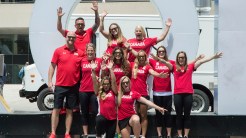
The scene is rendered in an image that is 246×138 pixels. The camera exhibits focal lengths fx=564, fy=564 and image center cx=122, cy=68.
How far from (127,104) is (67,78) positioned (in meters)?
1.24

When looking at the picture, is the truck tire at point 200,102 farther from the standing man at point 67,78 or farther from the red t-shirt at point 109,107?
the red t-shirt at point 109,107

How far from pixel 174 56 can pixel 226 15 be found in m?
1.26

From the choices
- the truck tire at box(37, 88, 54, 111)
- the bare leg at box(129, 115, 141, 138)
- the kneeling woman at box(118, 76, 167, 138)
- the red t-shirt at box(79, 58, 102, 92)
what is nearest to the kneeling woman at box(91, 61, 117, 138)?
the kneeling woman at box(118, 76, 167, 138)

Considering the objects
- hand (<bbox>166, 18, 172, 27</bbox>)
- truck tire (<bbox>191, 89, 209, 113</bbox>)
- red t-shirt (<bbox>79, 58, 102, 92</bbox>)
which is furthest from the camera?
truck tire (<bbox>191, 89, 209, 113</bbox>)

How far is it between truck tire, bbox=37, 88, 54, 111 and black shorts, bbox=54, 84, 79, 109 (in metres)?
5.63

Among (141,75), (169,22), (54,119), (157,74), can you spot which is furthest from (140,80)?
(54,119)

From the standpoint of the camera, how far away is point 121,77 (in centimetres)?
940

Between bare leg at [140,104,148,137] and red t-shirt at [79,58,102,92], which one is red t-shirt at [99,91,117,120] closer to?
red t-shirt at [79,58,102,92]

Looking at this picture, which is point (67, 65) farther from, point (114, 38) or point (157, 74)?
point (157, 74)

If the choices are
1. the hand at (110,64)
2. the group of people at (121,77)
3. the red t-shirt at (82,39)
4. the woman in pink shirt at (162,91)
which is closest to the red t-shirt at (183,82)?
the group of people at (121,77)

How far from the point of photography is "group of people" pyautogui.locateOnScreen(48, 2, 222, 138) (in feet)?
30.3

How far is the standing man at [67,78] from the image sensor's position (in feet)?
31.7

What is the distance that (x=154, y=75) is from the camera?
947 centimetres

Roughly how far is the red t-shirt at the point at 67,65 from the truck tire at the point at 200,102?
6241 millimetres
